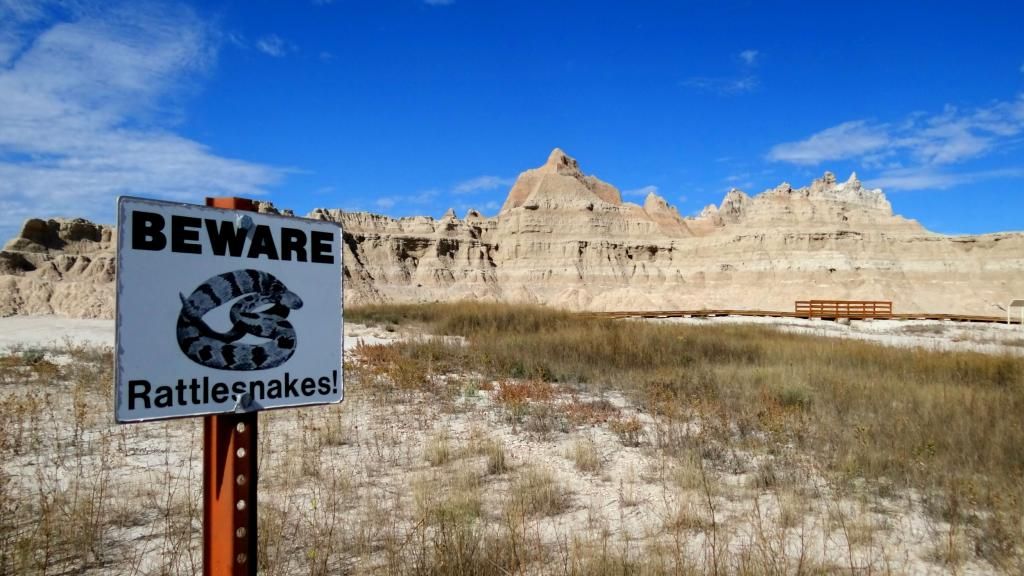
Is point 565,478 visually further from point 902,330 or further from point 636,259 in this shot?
point 636,259

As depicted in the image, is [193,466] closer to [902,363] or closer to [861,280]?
[902,363]

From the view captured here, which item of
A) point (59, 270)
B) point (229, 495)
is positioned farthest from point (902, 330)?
point (59, 270)

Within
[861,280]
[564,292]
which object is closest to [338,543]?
[564,292]

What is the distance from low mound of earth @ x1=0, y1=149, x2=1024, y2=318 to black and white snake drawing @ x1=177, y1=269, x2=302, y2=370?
44794 millimetres

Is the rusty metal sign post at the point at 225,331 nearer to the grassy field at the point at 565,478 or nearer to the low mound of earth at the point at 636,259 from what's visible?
the grassy field at the point at 565,478

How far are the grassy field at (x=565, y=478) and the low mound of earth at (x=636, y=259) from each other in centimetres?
3912

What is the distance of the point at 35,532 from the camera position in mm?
3467

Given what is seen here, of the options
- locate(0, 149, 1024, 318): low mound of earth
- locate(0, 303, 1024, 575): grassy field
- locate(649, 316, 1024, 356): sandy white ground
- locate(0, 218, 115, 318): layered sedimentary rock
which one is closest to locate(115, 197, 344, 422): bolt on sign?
locate(0, 303, 1024, 575): grassy field

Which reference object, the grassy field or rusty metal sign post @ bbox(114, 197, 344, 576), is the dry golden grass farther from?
rusty metal sign post @ bbox(114, 197, 344, 576)

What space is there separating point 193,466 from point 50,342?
14.9 m

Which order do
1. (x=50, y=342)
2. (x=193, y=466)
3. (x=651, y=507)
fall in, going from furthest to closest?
1. (x=50, y=342)
2. (x=193, y=466)
3. (x=651, y=507)

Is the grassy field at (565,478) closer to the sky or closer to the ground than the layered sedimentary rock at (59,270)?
closer to the ground

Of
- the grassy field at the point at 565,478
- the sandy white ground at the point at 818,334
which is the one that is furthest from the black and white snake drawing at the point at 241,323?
the sandy white ground at the point at 818,334

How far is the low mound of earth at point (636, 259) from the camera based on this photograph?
165 feet
